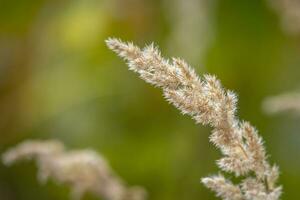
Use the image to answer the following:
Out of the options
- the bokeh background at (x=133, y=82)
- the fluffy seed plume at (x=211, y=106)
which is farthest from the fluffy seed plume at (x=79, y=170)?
the bokeh background at (x=133, y=82)

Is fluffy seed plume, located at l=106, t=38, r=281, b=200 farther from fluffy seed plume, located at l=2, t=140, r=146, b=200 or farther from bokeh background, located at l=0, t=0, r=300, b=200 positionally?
bokeh background, located at l=0, t=0, r=300, b=200

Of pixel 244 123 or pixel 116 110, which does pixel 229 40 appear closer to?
pixel 116 110

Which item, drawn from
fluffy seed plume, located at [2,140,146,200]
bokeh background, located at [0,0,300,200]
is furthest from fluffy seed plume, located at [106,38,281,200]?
bokeh background, located at [0,0,300,200]

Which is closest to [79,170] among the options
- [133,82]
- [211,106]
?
[211,106]

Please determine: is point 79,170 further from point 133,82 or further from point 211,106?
point 133,82

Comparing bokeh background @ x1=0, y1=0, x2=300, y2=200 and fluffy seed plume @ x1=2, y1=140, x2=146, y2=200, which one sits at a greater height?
bokeh background @ x1=0, y1=0, x2=300, y2=200

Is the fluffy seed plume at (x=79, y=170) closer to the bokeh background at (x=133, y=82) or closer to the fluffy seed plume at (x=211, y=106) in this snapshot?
the fluffy seed plume at (x=211, y=106)

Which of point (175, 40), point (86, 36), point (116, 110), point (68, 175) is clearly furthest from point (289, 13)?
point (86, 36)
